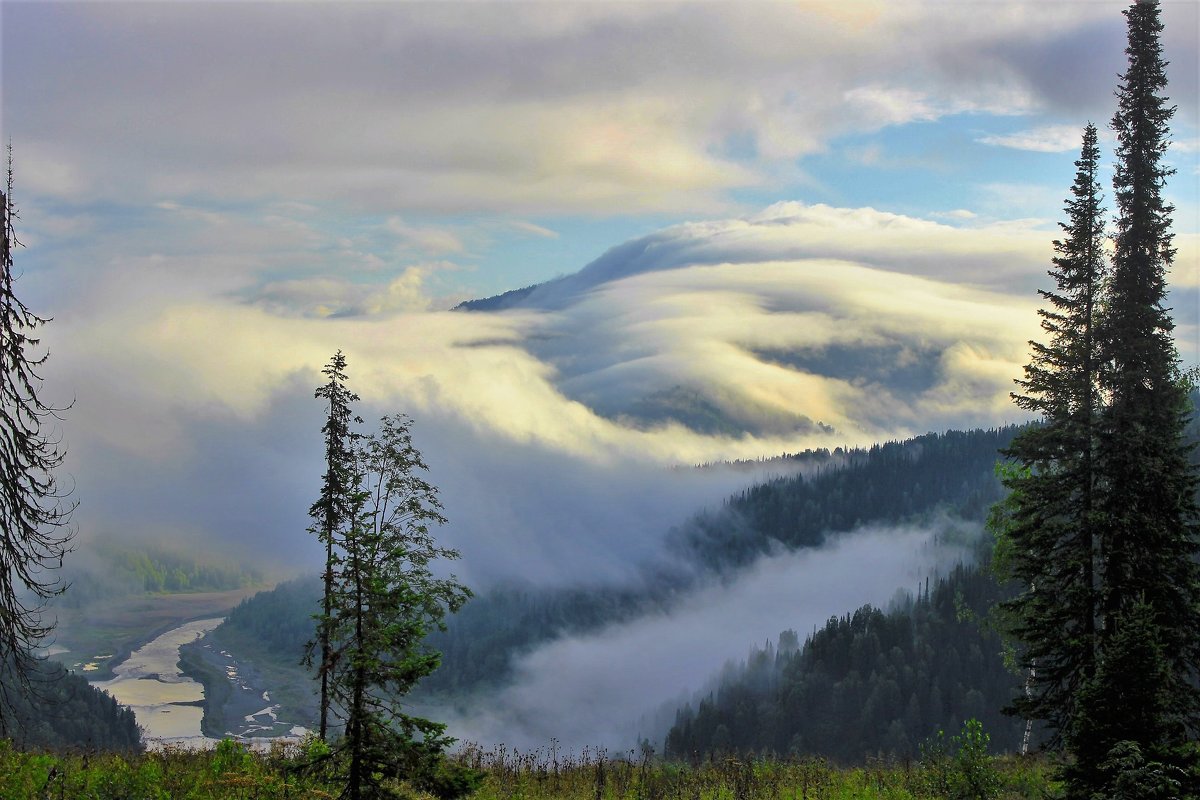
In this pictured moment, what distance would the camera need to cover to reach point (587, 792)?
92.2 ft

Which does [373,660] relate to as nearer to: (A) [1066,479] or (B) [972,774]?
(B) [972,774]

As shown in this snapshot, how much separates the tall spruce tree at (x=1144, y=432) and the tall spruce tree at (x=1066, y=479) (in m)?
0.51

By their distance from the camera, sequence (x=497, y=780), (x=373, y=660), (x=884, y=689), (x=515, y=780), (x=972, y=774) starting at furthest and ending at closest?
(x=884, y=689) → (x=515, y=780) → (x=497, y=780) → (x=972, y=774) → (x=373, y=660)

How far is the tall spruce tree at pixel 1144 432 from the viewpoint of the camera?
28203 millimetres

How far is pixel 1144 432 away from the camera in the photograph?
28562 mm

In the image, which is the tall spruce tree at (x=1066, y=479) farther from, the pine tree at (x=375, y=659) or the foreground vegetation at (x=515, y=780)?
the pine tree at (x=375, y=659)

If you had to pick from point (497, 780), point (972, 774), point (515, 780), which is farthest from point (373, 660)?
point (972, 774)

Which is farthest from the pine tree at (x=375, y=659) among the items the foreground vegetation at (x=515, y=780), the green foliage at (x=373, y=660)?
the foreground vegetation at (x=515, y=780)

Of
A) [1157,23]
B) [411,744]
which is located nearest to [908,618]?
[1157,23]

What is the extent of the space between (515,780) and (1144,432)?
21856 mm

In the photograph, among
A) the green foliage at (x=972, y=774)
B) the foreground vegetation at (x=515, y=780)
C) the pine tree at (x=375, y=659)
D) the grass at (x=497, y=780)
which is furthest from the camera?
the green foliage at (x=972, y=774)

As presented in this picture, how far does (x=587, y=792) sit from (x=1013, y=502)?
806 inches

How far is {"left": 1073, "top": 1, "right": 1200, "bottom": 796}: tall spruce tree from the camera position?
2820cm

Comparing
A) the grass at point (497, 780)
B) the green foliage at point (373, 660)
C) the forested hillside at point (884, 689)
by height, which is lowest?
the forested hillside at point (884, 689)
